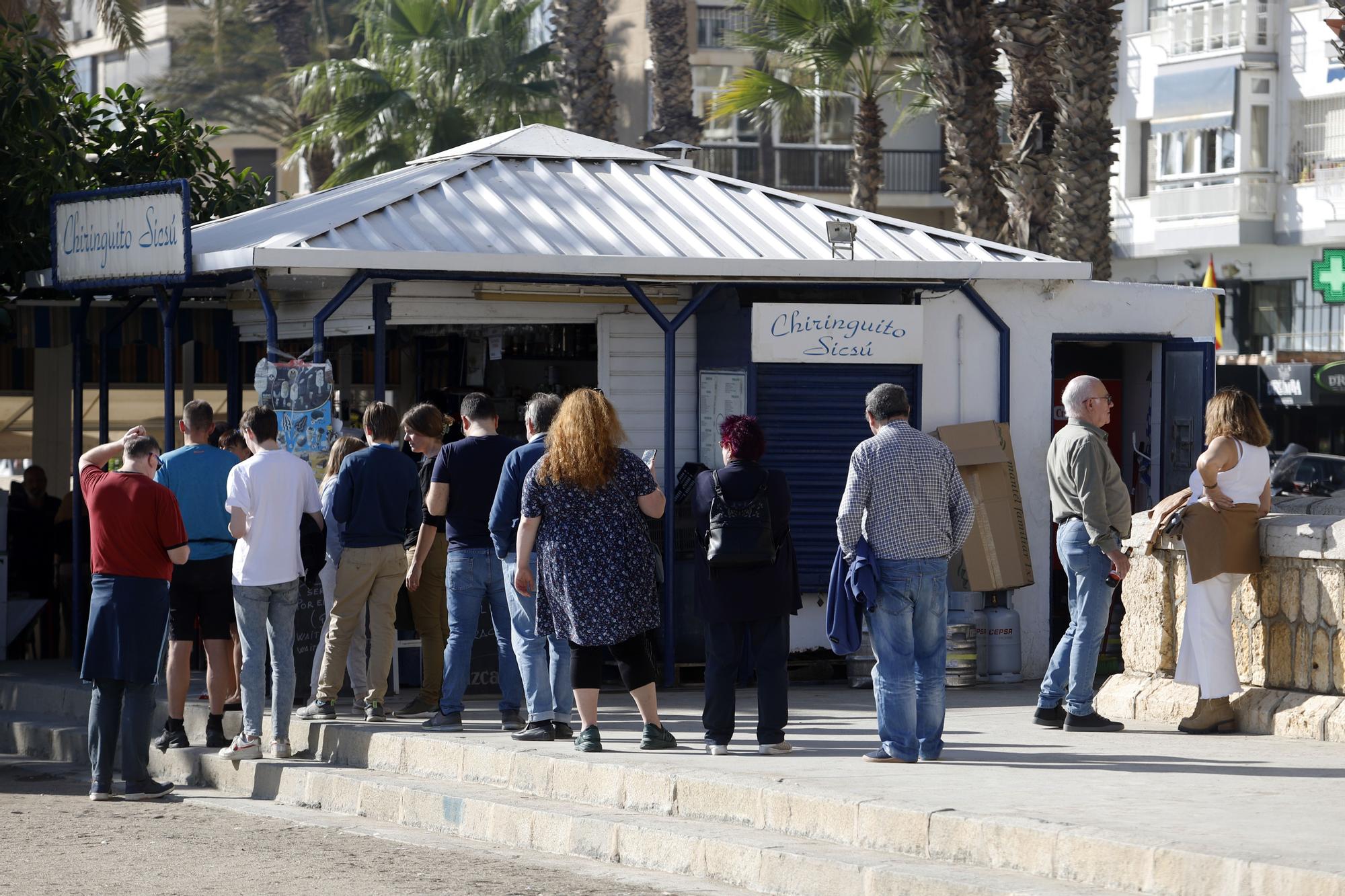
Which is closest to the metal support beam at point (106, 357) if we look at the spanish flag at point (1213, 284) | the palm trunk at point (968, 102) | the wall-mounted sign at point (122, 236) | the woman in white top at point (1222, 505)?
the wall-mounted sign at point (122, 236)

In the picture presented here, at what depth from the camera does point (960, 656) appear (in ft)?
38.6

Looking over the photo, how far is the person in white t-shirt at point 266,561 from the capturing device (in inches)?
371

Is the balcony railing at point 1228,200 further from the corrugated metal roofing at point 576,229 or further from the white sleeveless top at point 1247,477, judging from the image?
the white sleeveless top at point 1247,477

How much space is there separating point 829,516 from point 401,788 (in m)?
4.15

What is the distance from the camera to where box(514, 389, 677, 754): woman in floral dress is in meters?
8.62

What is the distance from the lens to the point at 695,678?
11953 mm

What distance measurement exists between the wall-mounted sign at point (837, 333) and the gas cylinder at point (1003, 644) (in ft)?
5.60

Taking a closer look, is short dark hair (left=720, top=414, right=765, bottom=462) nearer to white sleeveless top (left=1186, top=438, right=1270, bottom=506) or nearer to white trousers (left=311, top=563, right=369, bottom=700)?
white sleeveless top (left=1186, top=438, right=1270, bottom=506)

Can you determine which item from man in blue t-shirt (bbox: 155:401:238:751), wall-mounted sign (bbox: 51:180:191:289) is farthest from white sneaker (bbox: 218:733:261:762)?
wall-mounted sign (bbox: 51:180:191:289)

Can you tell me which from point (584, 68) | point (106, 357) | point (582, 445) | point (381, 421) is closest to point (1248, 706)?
point (582, 445)

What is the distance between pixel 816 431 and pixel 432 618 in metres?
3.00

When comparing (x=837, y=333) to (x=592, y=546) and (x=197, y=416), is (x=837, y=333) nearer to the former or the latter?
(x=592, y=546)

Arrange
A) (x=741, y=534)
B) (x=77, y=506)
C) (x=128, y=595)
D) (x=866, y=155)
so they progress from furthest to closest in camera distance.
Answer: (x=866, y=155)
(x=77, y=506)
(x=128, y=595)
(x=741, y=534)

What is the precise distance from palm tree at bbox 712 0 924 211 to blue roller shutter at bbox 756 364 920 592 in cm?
1674
